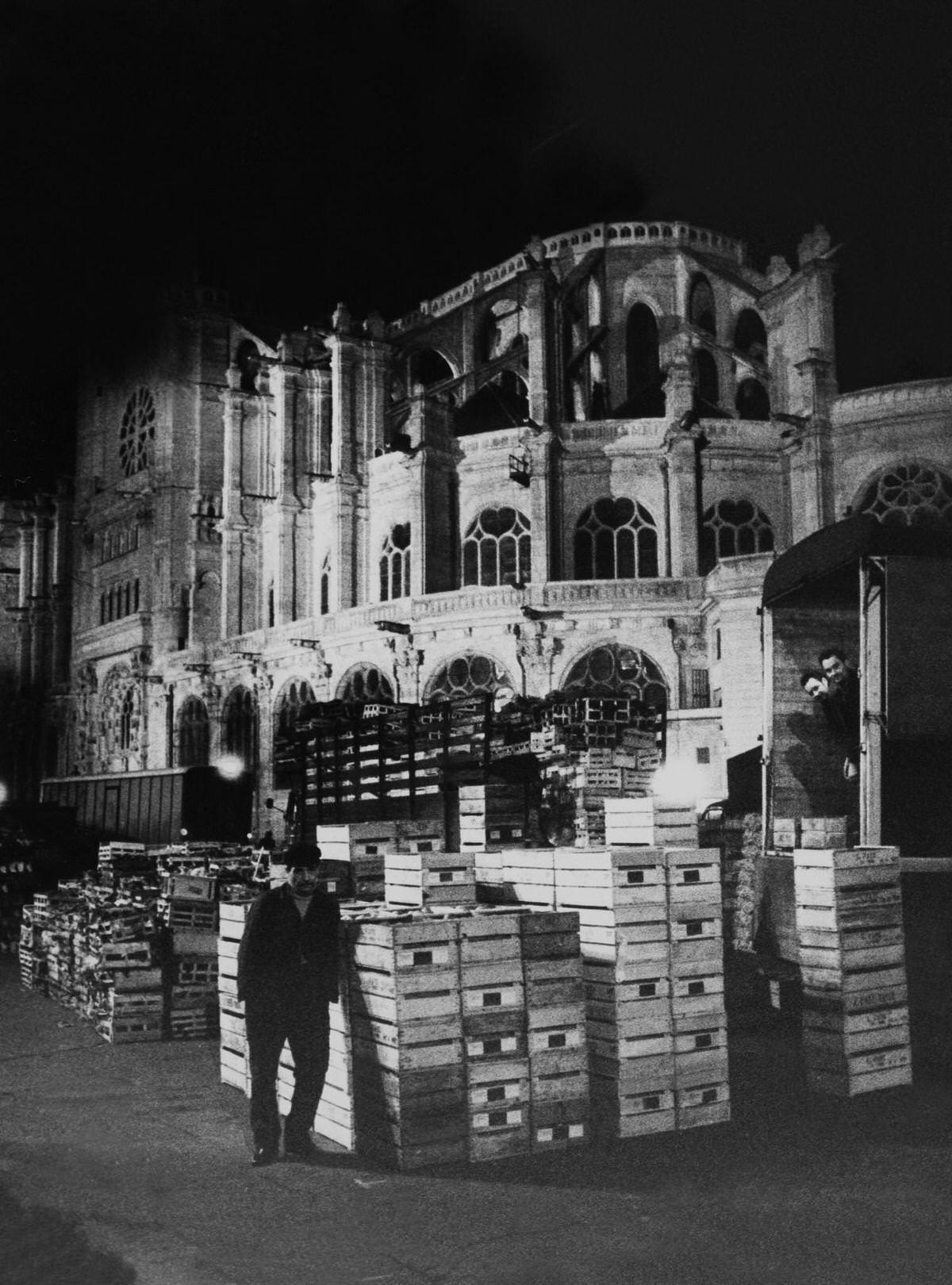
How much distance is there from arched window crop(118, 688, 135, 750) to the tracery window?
11.6m

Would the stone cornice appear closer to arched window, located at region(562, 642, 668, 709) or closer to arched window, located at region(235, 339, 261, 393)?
arched window, located at region(562, 642, 668, 709)

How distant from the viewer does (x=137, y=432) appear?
5850 cm

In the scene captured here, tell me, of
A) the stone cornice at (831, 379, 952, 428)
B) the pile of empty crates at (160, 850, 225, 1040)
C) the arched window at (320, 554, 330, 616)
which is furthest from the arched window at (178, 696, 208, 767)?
the pile of empty crates at (160, 850, 225, 1040)

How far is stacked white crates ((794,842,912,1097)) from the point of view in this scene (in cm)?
864

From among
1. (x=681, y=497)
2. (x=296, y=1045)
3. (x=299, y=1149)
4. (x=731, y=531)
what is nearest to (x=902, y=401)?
(x=731, y=531)

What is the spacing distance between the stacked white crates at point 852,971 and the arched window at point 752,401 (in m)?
40.3

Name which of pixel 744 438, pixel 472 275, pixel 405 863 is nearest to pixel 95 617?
pixel 472 275

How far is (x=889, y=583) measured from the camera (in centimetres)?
1096

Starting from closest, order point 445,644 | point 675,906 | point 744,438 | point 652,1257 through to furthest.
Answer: point 652,1257 < point 675,906 < point 445,644 < point 744,438

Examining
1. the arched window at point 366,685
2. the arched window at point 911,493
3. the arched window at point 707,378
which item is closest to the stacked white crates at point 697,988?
the arched window at point 366,685

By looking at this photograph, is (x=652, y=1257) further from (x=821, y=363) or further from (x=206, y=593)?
(x=206, y=593)

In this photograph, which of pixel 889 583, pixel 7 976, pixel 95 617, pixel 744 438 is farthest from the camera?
pixel 95 617

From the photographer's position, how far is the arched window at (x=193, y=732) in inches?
1791

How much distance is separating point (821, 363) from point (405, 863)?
31021mm
